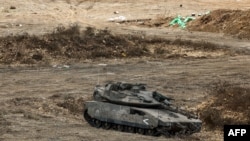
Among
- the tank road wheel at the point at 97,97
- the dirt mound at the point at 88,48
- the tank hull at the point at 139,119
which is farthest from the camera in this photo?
the dirt mound at the point at 88,48

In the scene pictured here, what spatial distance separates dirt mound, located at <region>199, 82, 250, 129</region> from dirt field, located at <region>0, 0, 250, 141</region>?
0.08ft

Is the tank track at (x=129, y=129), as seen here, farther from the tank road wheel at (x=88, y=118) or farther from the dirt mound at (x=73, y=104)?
the dirt mound at (x=73, y=104)

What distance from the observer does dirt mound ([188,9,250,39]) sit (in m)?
29.2

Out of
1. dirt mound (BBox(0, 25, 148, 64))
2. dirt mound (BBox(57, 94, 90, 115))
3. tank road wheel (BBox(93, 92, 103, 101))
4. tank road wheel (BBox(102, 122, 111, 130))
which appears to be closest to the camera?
tank road wheel (BBox(102, 122, 111, 130))

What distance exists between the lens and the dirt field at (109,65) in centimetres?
1303

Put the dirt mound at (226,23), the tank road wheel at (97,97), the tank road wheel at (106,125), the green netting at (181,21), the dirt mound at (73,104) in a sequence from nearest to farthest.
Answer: the tank road wheel at (106,125)
the tank road wheel at (97,97)
the dirt mound at (73,104)
the dirt mound at (226,23)
the green netting at (181,21)

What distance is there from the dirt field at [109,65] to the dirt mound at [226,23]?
52 mm

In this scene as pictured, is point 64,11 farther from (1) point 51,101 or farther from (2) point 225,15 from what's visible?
(1) point 51,101

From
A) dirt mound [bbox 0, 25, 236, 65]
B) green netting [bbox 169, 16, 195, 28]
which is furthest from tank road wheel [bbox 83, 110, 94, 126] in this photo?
green netting [bbox 169, 16, 195, 28]

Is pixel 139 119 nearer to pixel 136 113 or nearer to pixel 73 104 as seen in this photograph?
pixel 136 113

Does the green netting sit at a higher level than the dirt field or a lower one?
higher

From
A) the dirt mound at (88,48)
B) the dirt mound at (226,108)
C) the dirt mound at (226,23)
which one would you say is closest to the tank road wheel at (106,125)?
the dirt mound at (226,108)

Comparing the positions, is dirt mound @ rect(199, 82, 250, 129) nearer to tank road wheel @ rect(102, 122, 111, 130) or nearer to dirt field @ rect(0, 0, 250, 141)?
dirt field @ rect(0, 0, 250, 141)

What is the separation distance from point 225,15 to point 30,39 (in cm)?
1213
